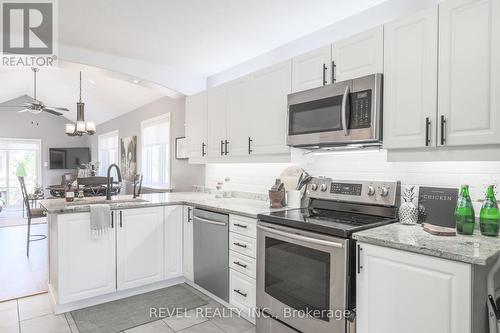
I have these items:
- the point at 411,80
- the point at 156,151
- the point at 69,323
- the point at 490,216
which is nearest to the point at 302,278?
the point at 490,216

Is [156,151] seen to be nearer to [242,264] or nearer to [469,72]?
[242,264]

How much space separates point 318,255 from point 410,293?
1.75 feet

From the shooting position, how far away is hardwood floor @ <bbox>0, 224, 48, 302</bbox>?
3.15 metres

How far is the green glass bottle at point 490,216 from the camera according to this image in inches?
64.2

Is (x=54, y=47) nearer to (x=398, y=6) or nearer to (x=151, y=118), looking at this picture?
(x=151, y=118)

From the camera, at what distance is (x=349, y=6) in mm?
2475

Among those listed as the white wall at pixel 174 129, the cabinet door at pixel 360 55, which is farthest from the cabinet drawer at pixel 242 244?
the white wall at pixel 174 129

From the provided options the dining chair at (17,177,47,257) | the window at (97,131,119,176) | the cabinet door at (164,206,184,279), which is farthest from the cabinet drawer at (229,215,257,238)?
the window at (97,131,119,176)

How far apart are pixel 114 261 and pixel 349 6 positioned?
9.84 ft

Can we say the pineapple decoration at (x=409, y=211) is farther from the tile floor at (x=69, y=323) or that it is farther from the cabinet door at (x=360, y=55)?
the tile floor at (x=69, y=323)

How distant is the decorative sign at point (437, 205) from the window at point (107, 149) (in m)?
7.55

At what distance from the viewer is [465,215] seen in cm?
167

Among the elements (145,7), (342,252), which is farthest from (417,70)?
(145,7)

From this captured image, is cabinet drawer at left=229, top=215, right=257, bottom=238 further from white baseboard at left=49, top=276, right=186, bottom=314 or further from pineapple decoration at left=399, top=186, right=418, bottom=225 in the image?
white baseboard at left=49, top=276, right=186, bottom=314
